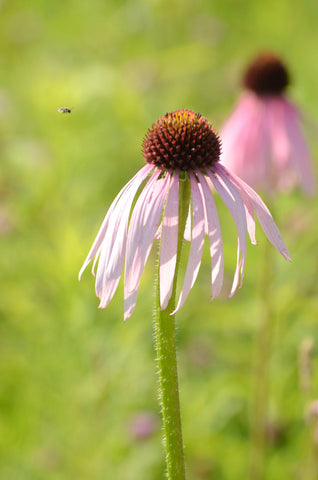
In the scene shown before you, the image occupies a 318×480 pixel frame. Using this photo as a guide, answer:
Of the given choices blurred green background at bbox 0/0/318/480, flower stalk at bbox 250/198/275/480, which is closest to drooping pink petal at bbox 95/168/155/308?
blurred green background at bbox 0/0/318/480

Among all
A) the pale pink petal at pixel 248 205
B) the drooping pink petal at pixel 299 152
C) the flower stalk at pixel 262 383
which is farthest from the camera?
the drooping pink petal at pixel 299 152

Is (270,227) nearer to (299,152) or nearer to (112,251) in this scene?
(112,251)

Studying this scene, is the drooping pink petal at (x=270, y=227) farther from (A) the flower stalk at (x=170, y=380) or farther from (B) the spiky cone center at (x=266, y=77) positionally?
(B) the spiky cone center at (x=266, y=77)

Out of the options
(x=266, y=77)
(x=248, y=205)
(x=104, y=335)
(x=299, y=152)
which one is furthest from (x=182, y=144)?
(x=266, y=77)

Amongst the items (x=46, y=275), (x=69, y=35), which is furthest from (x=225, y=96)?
(x=46, y=275)

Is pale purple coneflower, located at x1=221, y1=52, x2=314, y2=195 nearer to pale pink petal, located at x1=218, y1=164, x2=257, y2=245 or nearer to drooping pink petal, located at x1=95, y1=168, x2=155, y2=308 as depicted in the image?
pale pink petal, located at x1=218, y1=164, x2=257, y2=245

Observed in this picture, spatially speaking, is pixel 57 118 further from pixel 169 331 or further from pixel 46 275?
pixel 169 331

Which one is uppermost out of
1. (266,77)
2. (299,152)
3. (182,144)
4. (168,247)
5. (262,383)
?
(266,77)

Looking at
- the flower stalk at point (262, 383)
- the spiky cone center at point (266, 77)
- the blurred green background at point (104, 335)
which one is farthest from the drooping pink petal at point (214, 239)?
the spiky cone center at point (266, 77)
